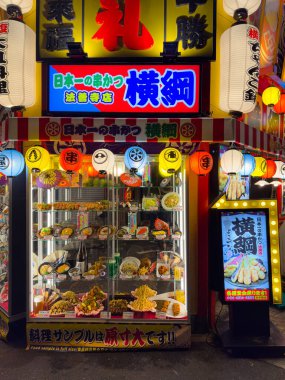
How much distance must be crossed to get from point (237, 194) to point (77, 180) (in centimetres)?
333

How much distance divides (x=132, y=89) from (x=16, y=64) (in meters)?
1.85

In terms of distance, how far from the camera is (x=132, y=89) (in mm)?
5160

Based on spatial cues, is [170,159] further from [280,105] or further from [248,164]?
[280,105]

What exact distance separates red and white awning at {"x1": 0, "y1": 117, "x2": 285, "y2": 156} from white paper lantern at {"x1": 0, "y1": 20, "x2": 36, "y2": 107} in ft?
1.30

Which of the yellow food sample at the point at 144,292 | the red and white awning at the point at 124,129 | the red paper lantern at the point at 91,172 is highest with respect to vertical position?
the red and white awning at the point at 124,129

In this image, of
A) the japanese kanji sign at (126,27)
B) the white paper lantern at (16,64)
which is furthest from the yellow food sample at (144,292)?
the japanese kanji sign at (126,27)

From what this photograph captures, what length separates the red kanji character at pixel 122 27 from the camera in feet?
17.1

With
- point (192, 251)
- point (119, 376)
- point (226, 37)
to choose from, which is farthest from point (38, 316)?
point (226, 37)

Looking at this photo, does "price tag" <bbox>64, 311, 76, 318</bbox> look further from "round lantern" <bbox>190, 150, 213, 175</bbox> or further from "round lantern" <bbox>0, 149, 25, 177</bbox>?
"round lantern" <bbox>190, 150, 213, 175</bbox>

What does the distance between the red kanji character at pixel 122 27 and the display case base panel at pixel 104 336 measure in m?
4.79

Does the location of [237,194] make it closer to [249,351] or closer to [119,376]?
[249,351]

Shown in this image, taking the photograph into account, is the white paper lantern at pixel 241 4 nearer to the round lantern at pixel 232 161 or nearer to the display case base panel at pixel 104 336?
the round lantern at pixel 232 161

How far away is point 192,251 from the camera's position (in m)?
5.65

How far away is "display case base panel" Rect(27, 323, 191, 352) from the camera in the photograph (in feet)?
16.3
